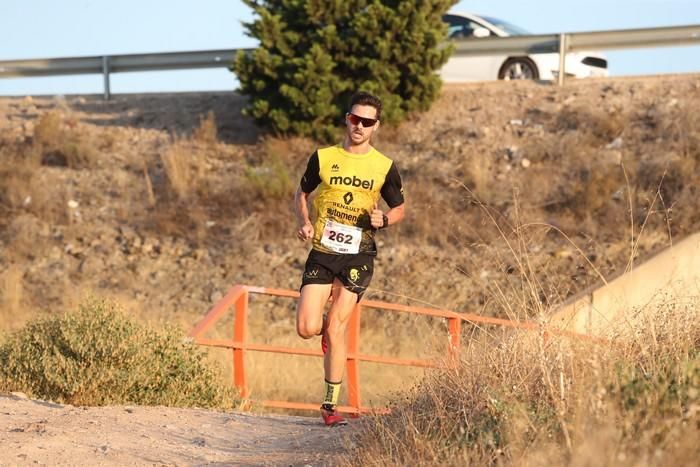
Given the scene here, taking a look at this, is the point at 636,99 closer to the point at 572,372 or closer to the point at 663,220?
the point at 663,220

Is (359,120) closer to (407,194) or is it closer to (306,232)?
(306,232)

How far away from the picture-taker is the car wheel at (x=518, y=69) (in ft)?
78.9

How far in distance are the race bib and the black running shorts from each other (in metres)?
0.06

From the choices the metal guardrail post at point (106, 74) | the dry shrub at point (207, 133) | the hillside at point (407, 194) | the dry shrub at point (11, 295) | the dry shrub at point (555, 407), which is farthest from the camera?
the metal guardrail post at point (106, 74)

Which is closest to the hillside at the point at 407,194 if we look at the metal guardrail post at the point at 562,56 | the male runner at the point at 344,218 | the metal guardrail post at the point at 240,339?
the metal guardrail post at the point at 562,56

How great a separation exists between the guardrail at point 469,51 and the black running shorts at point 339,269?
576 inches

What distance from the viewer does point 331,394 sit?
8625 millimetres

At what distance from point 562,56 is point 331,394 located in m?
15.7

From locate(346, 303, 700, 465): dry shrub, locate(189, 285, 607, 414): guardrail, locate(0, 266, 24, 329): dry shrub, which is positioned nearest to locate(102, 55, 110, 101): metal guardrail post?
locate(0, 266, 24, 329): dry shrub

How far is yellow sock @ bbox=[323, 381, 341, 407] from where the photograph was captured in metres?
8.57

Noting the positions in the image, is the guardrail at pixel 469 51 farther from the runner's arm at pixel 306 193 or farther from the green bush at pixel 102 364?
the runner's arm at pixel 306 193

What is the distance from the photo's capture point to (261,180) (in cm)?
2141

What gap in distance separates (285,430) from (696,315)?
2825 mm

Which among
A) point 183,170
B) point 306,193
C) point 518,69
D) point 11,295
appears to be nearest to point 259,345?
point 306,193
